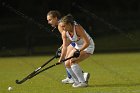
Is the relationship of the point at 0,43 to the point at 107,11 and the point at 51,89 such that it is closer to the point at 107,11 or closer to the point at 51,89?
the point at 107,11

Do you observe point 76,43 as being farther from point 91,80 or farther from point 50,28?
point 50,28

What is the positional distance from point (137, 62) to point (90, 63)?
5.70 ft

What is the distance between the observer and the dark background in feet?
98.8

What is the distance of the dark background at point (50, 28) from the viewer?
98.8ft

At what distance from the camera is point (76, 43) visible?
1291cm

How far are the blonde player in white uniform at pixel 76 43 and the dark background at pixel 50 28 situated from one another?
14.8 m

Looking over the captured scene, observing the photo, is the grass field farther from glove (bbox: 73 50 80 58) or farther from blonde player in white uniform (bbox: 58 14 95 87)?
glove (bbox: 73 50 80 58)

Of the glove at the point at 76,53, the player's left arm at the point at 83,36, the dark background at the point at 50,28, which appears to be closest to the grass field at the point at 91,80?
the glove at the point at 76,53

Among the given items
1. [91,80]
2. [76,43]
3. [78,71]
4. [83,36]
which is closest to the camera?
[83,36]

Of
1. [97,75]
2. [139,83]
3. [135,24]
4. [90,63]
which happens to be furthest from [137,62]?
[135,24]

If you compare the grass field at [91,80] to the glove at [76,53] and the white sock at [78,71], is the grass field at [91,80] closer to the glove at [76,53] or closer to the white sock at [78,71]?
the white sock at [78,71]

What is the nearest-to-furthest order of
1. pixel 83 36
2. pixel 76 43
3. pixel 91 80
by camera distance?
pixel 83 36
pixel 76 43
pixel 91 80

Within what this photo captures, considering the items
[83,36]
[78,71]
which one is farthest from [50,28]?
[83,36]

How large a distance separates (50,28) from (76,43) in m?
20.3
